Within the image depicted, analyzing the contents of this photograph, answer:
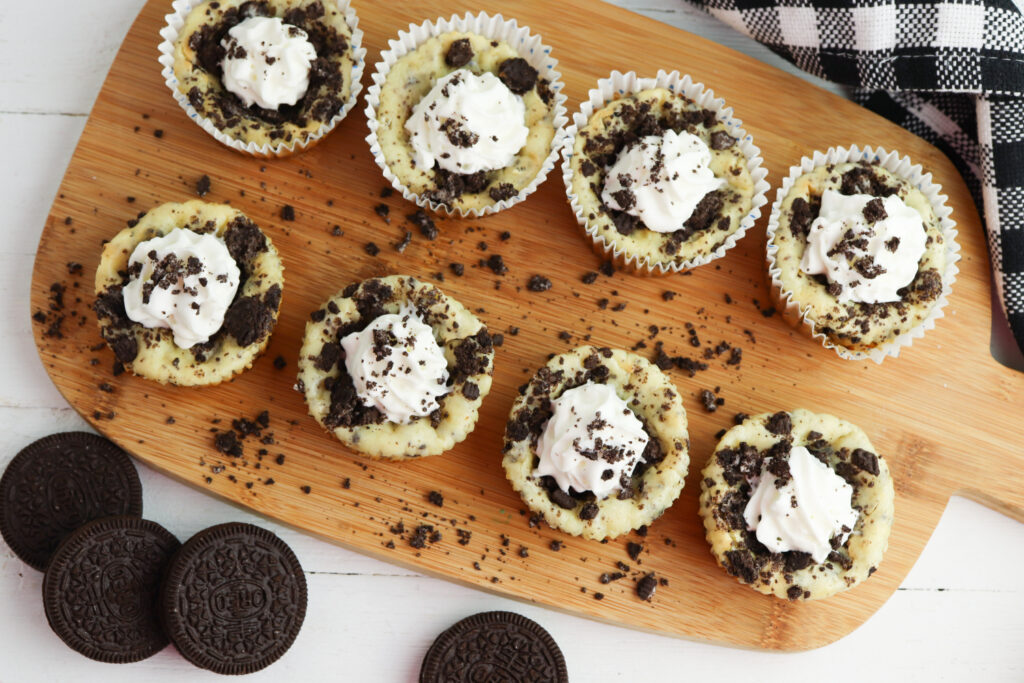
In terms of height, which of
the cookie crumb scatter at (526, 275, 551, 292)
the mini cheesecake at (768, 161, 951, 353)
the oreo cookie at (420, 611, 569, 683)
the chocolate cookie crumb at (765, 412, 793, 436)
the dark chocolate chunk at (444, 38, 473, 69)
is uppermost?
the dark chocolate chunk at (444, 38, 473, 69)

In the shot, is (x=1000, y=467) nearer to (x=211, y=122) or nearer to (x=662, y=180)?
(x=662, y=180)

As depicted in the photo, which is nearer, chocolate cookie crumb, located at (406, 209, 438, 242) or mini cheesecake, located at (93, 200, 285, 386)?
mini cheesecake, located at (93, 200, 285, 386)

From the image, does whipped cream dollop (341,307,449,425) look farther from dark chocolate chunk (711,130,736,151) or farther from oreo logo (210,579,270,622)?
dark chocolate chunk (711,130,736,151)

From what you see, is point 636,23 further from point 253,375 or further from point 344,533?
point 344,533

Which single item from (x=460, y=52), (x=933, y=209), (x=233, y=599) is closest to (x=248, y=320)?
(x=233, y=599)

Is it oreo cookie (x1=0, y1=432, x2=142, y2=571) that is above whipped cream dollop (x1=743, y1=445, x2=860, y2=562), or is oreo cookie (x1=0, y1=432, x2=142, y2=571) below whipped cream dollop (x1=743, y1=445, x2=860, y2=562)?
below

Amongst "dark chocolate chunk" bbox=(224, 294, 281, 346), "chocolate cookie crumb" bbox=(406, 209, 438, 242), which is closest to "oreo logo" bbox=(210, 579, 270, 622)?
"dark chocolate chunk" bbox=(224, 294, 281, 346)

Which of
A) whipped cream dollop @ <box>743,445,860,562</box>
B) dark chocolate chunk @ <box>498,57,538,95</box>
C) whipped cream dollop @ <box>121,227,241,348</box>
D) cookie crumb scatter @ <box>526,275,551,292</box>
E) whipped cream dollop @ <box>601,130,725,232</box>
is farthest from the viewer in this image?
cookie crumb scatter @ <box>526,275,551,292</box>
